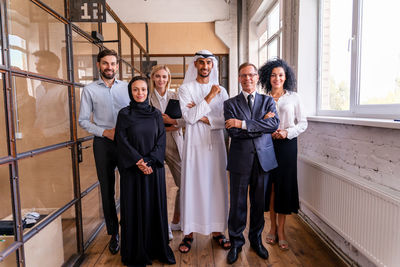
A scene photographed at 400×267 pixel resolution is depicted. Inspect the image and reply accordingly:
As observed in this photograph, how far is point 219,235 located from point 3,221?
1686mm

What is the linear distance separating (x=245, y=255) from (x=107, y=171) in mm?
1371

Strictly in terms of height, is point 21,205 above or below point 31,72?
below

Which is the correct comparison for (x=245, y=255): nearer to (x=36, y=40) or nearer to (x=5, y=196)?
(x=5, y=196)

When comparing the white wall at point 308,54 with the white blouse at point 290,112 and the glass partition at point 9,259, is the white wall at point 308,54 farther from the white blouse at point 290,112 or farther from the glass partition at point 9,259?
the glass partition at point 9,259

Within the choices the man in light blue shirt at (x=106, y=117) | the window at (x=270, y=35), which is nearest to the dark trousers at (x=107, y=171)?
→ the man in light blue shirt at (x=106, y=117)

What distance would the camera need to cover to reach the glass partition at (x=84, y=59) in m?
2.31

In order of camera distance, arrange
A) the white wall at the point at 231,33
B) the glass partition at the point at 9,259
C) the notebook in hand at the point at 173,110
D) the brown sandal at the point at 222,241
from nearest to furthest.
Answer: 1. the glass partition at the point at 9,259
2. the brown sandal at the point at 222,241
3. the notebook in hand at the point at 173,110
4. the white wall at the point at 231,33

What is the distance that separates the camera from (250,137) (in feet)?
6.81

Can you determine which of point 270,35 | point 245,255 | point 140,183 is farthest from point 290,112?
point 270,35

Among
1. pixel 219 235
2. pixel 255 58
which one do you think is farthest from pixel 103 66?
pixel 255 58

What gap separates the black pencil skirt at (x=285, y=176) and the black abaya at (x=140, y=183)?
952 millimetres

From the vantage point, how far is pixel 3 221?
56.4 inches

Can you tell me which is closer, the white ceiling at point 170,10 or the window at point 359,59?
the window at point 359,59

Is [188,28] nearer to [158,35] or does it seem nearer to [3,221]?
[158,35]
